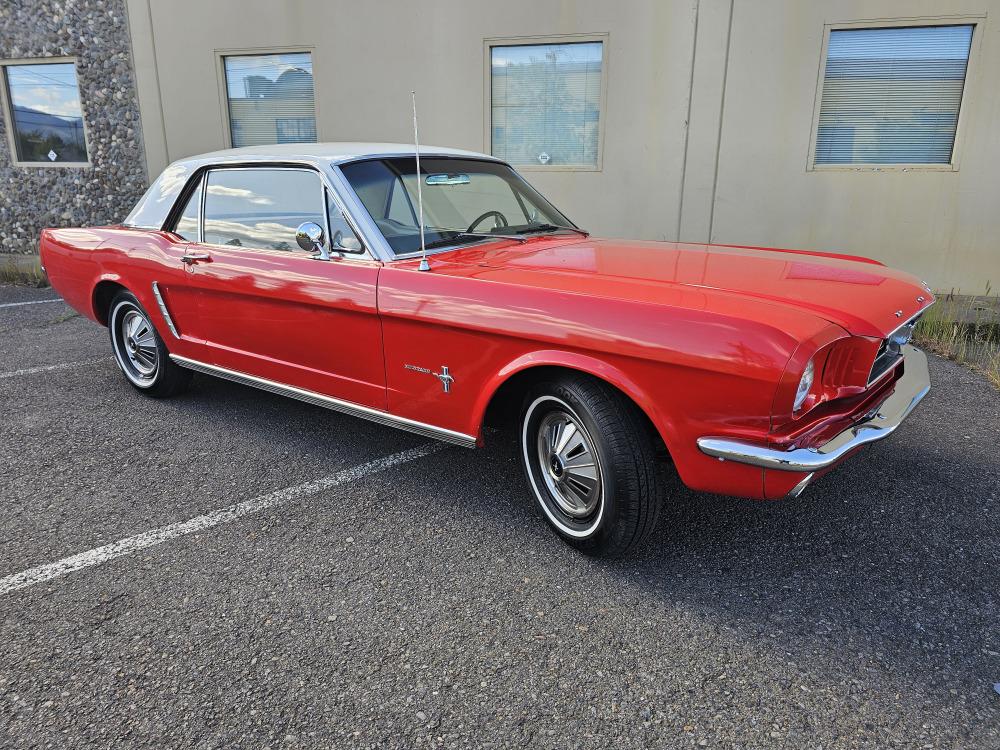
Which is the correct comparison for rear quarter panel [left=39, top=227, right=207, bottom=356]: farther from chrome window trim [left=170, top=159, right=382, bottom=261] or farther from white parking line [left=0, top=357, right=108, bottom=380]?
white parking line [left=0, top=357, right=108, bottom=380]

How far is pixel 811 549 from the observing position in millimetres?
2762

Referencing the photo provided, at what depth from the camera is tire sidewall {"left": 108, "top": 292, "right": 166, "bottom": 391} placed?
4.39 meters

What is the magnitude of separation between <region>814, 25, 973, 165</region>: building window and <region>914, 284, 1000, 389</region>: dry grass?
1660mm

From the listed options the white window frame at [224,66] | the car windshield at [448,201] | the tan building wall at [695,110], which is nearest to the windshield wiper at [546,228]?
the car windshield at [448,201]

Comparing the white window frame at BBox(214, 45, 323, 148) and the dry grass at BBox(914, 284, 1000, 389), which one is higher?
the white window frame at BBox(214, 45, 323, 148)

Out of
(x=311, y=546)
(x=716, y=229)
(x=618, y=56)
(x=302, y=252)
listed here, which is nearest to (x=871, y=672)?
(x=311, y=546)

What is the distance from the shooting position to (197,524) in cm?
298

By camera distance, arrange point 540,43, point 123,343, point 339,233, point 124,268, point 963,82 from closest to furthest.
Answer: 1. point 339,233
2. point 124,268
3. point 123,343
4. point 963,82
5. point 540,43

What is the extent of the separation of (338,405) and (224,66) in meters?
7.70

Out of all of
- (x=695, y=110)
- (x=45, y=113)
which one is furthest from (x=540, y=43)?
(x=45, y=113)

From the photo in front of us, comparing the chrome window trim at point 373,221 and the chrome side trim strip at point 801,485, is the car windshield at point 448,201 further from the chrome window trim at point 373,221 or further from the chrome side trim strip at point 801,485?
the chrome side trim strip at point 801,485

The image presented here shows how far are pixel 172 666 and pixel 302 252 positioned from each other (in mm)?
1958

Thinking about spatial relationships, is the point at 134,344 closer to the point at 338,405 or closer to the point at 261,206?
the point at 261,206

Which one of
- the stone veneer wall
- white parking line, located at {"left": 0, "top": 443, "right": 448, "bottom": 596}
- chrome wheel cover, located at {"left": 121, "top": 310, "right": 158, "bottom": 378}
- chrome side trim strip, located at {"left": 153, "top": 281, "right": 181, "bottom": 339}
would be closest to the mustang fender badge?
white parking line, located at {"left": 0, "top": 443, "right": 448, "bottom": 596}
